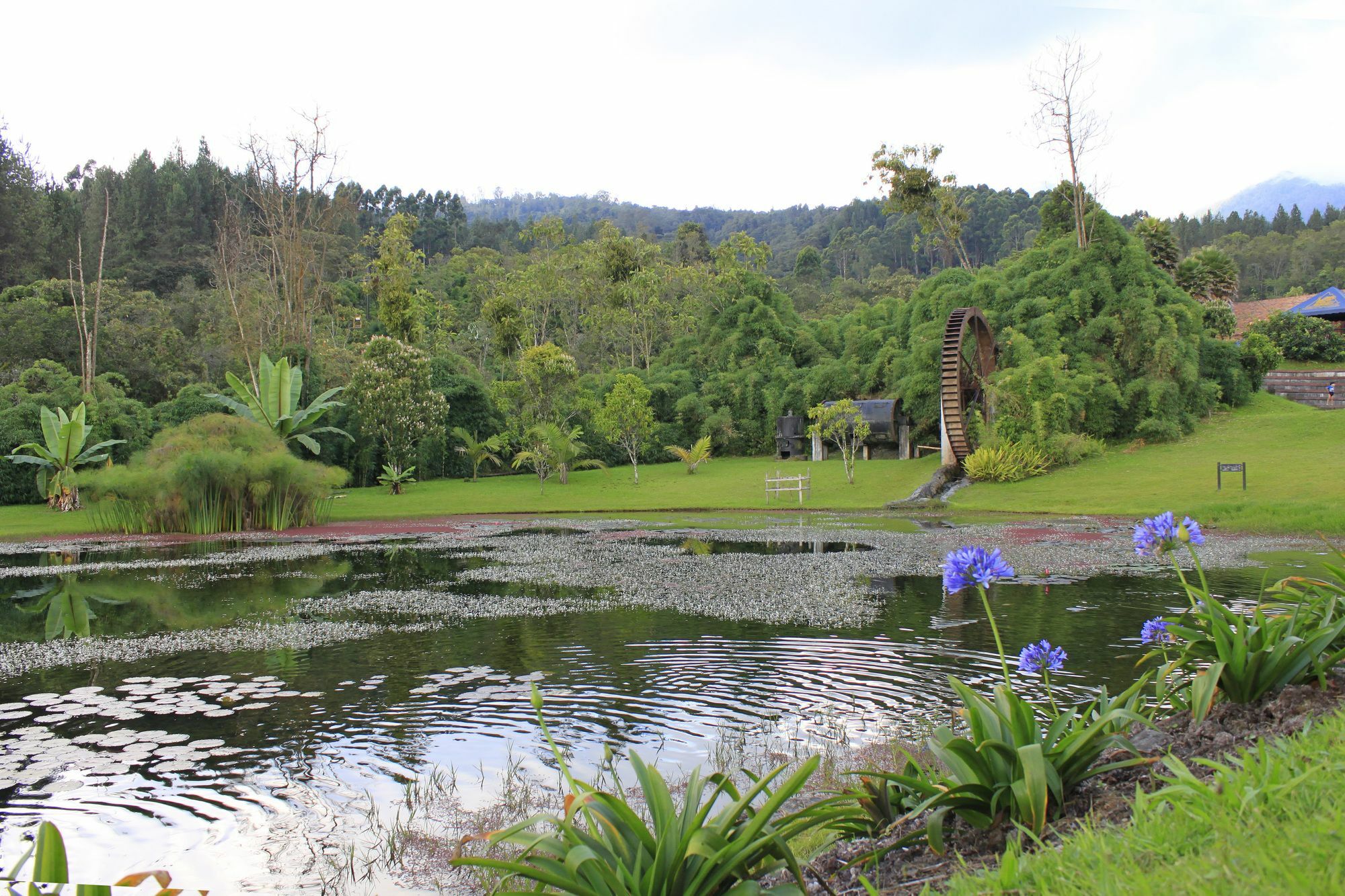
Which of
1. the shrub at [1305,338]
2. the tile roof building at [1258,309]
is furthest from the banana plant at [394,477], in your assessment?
the tile roof building at [1258,309]

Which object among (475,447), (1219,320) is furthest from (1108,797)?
(1219,320)

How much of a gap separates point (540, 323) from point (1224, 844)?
5783cm

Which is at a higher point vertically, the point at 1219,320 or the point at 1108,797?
the point at 1219,320

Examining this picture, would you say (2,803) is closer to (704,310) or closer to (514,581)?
(514,581)

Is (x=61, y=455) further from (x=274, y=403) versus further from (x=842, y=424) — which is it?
(x=842, y=424)

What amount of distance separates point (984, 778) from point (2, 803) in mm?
5228

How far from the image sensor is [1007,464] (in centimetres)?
2936

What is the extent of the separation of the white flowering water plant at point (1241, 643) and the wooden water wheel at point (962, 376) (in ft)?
89.0

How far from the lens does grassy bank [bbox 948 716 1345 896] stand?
6.71 ft

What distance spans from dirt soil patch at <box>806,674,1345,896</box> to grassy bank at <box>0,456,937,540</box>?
2426cm

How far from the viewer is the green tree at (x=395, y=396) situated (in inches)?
1385

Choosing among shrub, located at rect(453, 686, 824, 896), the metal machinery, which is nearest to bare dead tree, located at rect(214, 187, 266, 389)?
the metal machinery

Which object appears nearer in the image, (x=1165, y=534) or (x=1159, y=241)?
(x=1165, y=534)

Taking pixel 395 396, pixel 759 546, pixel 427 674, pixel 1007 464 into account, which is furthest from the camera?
pixel 395 396
